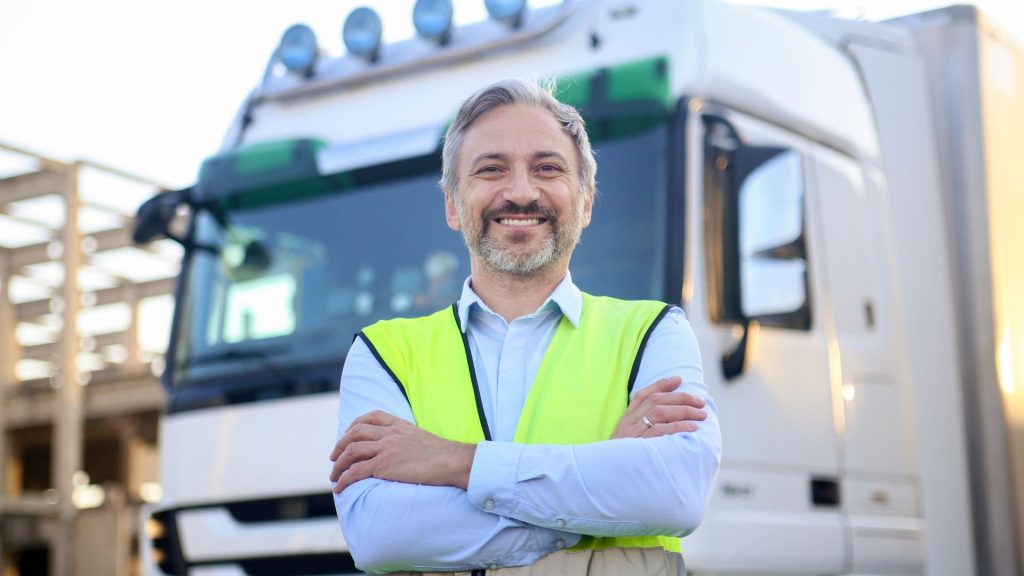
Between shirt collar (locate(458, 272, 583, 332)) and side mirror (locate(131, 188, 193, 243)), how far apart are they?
124 inches

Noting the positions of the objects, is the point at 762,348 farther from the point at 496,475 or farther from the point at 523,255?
the point at 496,475

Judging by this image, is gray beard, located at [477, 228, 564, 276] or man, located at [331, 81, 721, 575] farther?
gray beard, located at [477, 228, 564, 276]

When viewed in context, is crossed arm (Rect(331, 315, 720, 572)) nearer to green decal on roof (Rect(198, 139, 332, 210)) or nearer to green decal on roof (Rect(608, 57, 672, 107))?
green decal on roof (Rect(608, 57, 672, 107))

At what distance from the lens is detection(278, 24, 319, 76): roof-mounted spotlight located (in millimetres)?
5270

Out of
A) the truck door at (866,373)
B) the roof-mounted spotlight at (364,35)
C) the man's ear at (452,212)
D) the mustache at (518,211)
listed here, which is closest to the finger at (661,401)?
the mustache at (518,211)

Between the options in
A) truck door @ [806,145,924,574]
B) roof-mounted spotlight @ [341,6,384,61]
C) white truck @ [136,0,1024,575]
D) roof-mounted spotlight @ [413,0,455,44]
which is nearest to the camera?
white truck @ [136,0,1024,575]

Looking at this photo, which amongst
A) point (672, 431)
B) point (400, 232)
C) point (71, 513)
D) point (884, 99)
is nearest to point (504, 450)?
point (672, 431)

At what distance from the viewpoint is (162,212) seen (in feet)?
17.2

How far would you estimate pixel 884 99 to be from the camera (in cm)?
530

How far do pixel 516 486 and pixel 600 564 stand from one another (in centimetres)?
17

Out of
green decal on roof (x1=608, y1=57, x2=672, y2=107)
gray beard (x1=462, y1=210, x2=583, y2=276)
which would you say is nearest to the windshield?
green decal on roof (x1=608, y1=57, x2=672, y2=107)

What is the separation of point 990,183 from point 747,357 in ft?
5.10

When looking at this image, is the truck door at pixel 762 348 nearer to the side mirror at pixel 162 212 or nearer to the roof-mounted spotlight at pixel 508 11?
the roof-mounted spotlight at pixel 508 11

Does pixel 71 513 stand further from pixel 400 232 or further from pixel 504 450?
pixel 504 450
